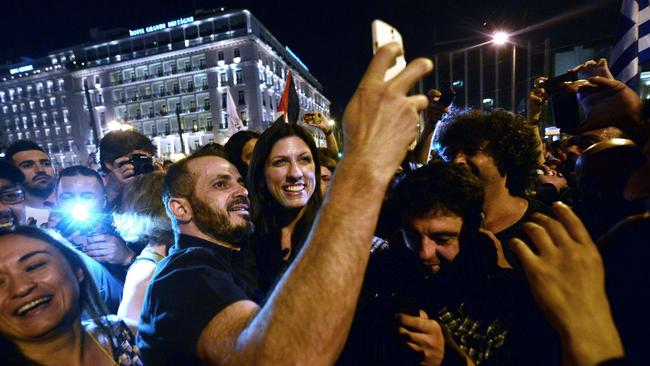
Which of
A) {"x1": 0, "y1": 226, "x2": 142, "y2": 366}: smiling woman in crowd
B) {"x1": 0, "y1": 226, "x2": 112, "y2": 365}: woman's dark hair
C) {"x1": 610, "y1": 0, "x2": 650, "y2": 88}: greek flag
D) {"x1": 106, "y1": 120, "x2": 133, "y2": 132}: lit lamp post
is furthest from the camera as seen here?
{"x1": 106, "y1": 120, "x2": 133, "y2": 132}: lit lamp post

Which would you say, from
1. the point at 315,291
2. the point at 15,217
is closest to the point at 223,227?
the point at 315,291

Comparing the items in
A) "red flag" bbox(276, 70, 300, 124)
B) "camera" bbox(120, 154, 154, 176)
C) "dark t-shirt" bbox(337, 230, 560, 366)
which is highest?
"red flag" bbox(276, 70, 300, 124)

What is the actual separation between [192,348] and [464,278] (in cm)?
153

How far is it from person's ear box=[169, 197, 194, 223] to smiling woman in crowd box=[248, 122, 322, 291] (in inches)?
30.4

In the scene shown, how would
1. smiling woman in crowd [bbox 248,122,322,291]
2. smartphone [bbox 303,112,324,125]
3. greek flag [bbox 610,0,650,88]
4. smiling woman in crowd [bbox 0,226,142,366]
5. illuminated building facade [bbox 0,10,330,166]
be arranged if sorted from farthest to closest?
illuminated building facade [bbox 0,10,330,166], smartphone [bbox 303,112,324,125], greek flag [bbox 610,0,650,88], smiling woman in crowd [bbox 248,122,322,291], smiling woman in crowd [bbox 0,226,142,366]

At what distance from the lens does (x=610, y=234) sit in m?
1.33

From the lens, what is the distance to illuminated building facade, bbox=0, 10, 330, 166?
5944 cm

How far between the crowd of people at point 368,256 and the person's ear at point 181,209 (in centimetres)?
3

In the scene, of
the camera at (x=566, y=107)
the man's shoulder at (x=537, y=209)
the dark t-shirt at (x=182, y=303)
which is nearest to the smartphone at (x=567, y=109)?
the camera at (x=566, y=107)

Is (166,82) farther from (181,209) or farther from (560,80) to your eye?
(560,80)

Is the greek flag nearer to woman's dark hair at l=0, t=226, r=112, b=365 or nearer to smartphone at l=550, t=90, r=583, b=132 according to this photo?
smartphone at l=550, t=90, r=583, b=132

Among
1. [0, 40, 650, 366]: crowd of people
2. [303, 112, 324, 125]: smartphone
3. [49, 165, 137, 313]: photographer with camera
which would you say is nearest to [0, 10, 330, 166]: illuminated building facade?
[303, 112, 324, 125]: smartphone

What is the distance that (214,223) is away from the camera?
8.00ft

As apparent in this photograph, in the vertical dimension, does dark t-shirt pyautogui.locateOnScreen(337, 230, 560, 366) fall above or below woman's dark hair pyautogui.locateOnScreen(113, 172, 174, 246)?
below
